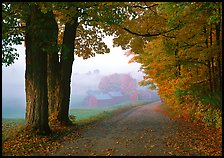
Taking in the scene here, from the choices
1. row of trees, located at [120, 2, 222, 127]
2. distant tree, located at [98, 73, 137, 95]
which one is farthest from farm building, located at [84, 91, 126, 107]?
row of trees, located at [120, 2, 222, 127]

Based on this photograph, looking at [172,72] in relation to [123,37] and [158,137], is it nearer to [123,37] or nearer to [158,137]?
[123,37]

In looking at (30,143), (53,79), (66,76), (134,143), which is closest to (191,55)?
(134,143)

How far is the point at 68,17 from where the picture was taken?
11367 millimetres

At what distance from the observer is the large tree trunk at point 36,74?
37.8 ft

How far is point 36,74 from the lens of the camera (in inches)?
466

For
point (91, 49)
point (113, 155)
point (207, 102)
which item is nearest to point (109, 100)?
point (91, 49)

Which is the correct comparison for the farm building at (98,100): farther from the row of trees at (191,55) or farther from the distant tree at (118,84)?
the row of trees at (191,55)

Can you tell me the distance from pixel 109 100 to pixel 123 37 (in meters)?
62.8

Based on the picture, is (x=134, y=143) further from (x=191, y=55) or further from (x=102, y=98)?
(x=102, y=98)

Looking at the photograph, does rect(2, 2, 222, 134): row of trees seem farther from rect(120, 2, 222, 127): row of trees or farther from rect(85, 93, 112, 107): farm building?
rect(85, 93, 112, 107): farm building

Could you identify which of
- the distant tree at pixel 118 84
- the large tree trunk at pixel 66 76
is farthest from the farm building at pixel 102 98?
the large tree trunk at pixel 66 76

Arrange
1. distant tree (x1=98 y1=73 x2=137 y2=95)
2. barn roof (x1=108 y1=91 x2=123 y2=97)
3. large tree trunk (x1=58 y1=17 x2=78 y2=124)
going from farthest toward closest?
1. distant tree (x1=98 y1=73 x2=137 y2=95)
2. barn roof (x1=108 y1=91 x2=123 y2=97)
3. large tree trunk (x1=58 y1=17 x2=78 y2=124)

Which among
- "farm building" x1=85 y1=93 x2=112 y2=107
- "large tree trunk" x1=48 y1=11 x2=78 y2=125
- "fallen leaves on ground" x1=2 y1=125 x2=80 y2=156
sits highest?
"large tree trunk" x1=48 y1=11 x2=78 y2=125

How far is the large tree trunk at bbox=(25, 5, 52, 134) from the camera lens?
11.5 m
